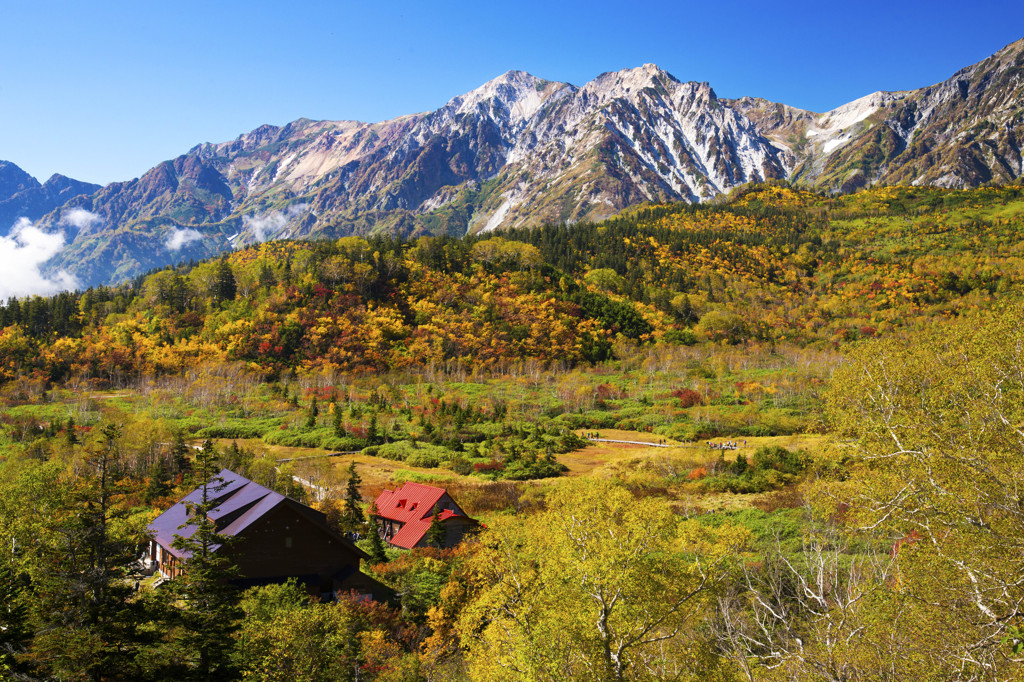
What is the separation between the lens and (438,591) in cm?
2653

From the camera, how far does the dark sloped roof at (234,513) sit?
27.8 m

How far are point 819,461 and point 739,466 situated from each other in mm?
10717

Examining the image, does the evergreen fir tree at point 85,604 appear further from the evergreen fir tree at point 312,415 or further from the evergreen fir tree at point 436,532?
the evergreen fir tree at point 312,415

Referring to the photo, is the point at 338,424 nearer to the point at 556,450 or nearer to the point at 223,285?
the point at 556,450

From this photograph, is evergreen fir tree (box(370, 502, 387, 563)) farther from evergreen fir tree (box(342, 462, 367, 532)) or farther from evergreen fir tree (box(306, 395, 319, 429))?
evergreen fir tree (box(306, 395, 319, 429))

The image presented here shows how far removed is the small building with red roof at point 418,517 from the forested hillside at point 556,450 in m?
2.43

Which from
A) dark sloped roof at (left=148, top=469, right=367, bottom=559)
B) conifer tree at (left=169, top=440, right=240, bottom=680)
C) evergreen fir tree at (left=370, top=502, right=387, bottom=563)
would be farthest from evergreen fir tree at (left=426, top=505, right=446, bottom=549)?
conifer tree at (left=169, top=440, right=240, bottom=680)

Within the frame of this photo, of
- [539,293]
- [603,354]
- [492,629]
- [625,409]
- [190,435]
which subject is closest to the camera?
[492,629]

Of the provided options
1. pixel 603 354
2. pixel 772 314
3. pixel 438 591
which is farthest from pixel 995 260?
pixel 438 591

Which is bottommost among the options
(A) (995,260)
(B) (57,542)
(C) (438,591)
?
(C) (438,591)

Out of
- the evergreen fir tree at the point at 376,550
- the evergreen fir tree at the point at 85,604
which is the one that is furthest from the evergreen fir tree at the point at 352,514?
the evergreen fir tree at the point at 85,604

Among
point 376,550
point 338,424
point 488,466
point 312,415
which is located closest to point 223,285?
point 312,415

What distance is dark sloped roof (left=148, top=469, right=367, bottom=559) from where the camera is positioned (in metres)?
27.8

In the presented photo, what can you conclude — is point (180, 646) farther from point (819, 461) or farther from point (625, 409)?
point (625, 409)
